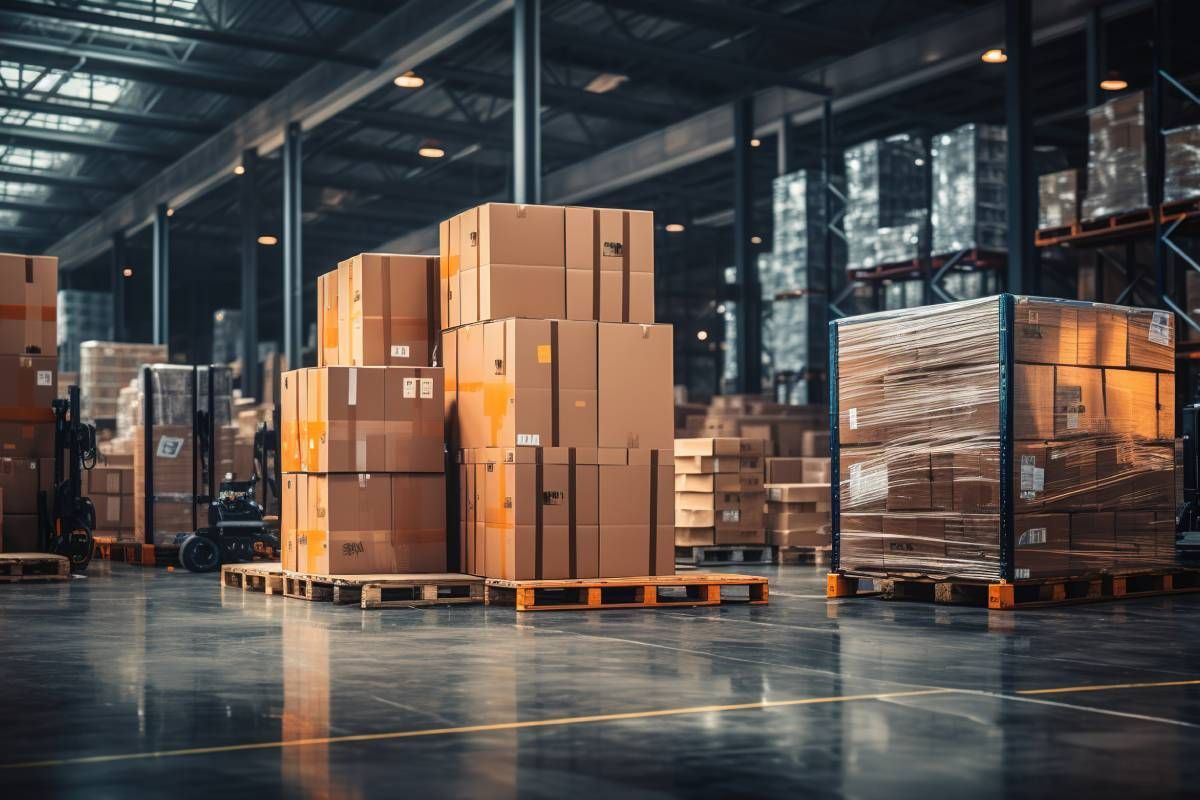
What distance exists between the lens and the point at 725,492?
13.2 m

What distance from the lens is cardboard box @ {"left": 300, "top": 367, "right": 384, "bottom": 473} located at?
9.06m

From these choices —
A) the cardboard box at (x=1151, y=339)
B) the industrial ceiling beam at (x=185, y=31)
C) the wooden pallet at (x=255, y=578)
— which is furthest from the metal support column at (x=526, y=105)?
the cardboard box at (x=1151, y=339)

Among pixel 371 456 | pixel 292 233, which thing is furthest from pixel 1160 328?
pixel 292 233

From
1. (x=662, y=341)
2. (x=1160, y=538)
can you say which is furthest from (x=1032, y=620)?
(x=662, y=341)

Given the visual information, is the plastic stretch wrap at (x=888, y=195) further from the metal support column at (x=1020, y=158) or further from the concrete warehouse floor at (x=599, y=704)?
the concrete warehouse floor at (x=599, y=704)

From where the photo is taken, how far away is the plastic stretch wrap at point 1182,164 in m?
12.4

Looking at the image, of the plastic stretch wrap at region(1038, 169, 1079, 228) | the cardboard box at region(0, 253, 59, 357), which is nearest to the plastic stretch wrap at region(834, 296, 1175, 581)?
the plastic stretch wrap at region(1038, 169, 1079, 228)

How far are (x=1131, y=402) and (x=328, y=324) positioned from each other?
537cm

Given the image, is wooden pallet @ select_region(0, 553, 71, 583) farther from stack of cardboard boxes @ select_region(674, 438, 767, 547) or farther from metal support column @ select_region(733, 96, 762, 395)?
metal support column @ select_region(733, 96, 762, 395)

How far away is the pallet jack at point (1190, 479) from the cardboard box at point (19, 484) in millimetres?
9033

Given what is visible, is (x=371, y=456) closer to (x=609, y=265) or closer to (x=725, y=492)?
(x=609, y=265)

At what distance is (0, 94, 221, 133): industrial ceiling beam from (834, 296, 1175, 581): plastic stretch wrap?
13994mm

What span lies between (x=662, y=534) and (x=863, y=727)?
4.49 meters

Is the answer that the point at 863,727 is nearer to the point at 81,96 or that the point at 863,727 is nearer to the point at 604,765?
the point at 604,765
